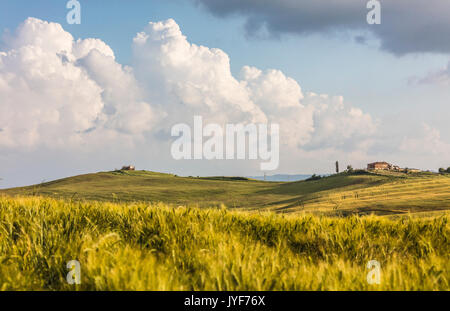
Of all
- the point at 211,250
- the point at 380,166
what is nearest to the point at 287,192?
the point at 380,166

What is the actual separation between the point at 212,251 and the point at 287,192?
35.3 meters

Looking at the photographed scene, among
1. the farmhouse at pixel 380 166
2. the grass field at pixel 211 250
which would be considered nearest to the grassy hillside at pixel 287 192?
the grass field at pixel 211 250

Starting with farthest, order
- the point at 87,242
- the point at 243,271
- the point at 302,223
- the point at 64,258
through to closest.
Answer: the point at 302,223 → the point at 87,242 → the point at 64,258 → the point at 243,271

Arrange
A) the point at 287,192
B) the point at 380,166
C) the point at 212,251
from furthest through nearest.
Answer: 1. the point at 380,166
2. the point at 287,192
3. the point at 212,251

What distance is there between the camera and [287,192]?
3906 centimetres

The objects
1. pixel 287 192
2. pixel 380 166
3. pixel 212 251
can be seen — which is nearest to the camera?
pixel 212 251

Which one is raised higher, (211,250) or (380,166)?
(380,166)

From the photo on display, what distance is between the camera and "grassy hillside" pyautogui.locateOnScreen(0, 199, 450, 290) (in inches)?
134

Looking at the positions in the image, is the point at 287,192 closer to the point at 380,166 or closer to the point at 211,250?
the point at 380,166

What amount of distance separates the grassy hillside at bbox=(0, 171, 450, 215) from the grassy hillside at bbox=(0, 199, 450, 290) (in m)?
1.26
